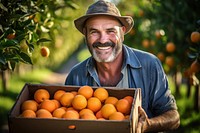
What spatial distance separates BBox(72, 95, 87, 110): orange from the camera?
2730 millimetres

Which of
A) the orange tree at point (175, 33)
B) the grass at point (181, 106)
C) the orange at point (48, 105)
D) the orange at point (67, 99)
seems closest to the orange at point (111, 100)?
the orange at point (67, 99)

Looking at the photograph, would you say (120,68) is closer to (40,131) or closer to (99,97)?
(99,97)

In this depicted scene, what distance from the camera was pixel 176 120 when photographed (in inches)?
123

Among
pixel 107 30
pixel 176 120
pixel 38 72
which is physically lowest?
pixel 38 72

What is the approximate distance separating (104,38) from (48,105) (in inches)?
26.0

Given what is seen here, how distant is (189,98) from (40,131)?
5.50 meters

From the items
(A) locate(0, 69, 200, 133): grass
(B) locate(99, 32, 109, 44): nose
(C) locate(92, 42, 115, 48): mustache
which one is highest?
(B) locate(99, 32, 109, 44): nose

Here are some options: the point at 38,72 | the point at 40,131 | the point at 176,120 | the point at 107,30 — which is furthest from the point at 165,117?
the point at 38,72

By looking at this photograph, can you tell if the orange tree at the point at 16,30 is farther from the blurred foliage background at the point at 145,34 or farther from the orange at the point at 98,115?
the orange at the point at 98,115

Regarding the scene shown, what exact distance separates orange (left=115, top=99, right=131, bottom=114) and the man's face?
1.69ft

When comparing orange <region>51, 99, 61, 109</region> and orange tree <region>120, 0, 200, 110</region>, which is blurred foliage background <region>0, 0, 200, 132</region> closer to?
orange tree <region>120, 0, 200, 110</region>

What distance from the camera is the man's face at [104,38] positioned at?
3.12 m

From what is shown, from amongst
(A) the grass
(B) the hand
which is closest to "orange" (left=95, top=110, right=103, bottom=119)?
(B) the hand

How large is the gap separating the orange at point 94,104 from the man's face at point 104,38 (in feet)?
1.51
